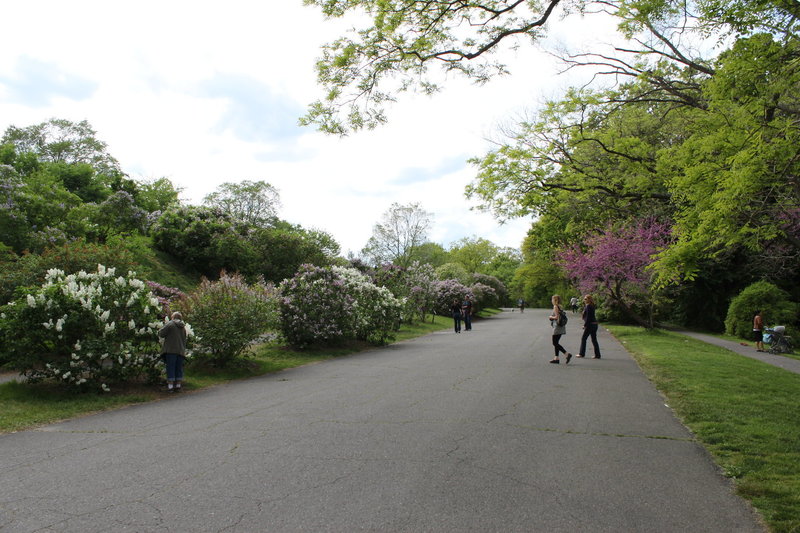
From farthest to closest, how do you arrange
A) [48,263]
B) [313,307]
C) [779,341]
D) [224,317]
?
[779,341]
[313,307]
[48,263]
[224,317]

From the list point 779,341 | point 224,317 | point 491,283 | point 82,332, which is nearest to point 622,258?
point 779,341

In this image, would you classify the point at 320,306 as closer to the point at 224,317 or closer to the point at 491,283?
the point at 224,317

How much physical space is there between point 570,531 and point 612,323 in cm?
3327

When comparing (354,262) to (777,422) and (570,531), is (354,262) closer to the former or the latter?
(777,422)

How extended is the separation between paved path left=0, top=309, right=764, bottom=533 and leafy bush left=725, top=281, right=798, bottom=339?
18714mm

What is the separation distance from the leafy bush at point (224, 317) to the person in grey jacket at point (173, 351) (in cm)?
131

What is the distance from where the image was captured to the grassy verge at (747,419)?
13.6 feet

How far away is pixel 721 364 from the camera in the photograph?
12211mm

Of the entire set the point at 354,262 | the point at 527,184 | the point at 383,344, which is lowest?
the point at 383,344

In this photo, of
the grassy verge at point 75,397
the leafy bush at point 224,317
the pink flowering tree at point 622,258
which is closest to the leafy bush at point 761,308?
the pink flowering tree at point 622,258

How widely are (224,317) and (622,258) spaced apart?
57.4 feet

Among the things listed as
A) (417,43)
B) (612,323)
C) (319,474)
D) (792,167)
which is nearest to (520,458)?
(319,474)

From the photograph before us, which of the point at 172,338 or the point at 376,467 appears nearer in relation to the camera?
the point at 376,467

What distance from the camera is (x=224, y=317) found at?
1180 centimetres
